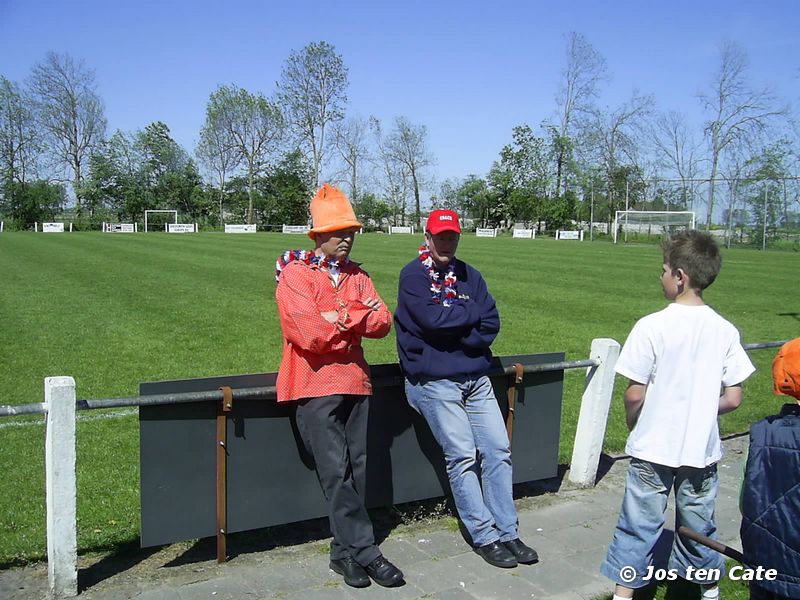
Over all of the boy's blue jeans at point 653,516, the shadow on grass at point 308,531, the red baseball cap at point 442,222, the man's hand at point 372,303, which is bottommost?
the shadow on grass at point 308,531

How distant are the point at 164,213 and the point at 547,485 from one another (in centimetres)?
7108

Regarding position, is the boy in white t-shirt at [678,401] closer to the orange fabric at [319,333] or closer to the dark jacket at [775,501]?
the dark jacket at [775,501]

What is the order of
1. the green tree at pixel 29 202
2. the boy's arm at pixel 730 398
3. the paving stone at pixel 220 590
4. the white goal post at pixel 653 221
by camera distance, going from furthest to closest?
1. the green tree at pixel 29 202
2. the white goal post at pixel 653 221
3. the paving stone at pixel 220 590
4. the boy's arm at pixel 730 398

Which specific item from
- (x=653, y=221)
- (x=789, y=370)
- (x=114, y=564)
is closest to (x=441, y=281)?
(x=789, y=370)

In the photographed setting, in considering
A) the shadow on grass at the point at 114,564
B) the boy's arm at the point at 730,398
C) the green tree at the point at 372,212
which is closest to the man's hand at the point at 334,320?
→ the shadow on grass at the point at 114,564

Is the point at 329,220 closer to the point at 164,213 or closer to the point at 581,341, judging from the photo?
the point at 581,341

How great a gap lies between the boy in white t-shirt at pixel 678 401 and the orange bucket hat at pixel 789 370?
49 centimetres

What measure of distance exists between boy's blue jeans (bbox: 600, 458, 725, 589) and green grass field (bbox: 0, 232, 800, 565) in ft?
8.55

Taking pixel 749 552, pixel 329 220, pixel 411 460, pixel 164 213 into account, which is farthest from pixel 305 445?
pixel 164 213

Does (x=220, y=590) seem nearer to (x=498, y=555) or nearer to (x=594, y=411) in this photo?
(x=498, y=555)

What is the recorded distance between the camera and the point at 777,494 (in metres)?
2.47

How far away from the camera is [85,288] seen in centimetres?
1609

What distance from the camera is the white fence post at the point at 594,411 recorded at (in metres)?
4.90

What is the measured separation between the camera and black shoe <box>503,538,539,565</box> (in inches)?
152
